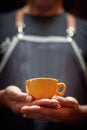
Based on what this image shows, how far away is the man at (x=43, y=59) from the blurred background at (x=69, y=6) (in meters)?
0.02

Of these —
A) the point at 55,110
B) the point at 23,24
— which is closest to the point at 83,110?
the point at 55,110

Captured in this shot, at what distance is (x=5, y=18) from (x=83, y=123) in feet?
1.03

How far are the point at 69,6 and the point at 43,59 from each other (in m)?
0.17

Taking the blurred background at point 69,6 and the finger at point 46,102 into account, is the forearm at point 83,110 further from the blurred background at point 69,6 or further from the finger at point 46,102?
the blurred background at point 69,6

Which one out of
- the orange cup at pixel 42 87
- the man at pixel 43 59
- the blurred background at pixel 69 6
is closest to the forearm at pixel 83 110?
the man at pixel 43 59

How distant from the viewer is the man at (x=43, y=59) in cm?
63

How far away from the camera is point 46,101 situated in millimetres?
559

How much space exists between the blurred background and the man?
0.02m

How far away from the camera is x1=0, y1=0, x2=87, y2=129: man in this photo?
632 millimetres

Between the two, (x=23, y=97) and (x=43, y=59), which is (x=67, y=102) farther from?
(x=43, y=59)

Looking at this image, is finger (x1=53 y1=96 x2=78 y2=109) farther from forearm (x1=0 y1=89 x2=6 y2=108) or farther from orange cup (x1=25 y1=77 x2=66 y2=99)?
forearm (x1=0 y1=89 x2=6 y2=108)

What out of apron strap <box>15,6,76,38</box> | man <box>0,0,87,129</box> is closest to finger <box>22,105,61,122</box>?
man <box>0,0,87,129</box>

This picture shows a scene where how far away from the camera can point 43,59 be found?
752 millimetres

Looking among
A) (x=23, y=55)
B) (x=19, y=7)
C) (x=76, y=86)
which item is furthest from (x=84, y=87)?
(x=19, y=7)
